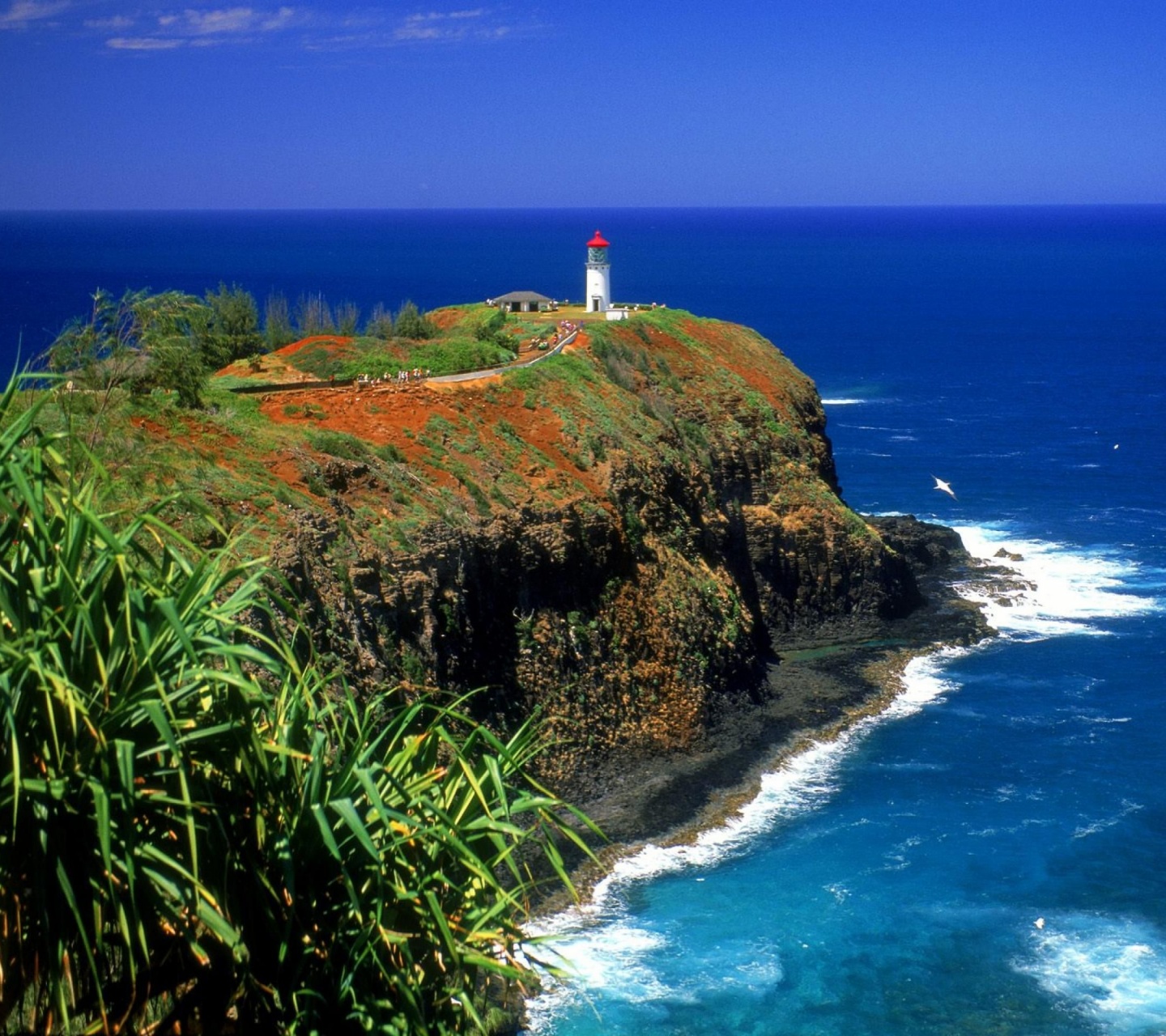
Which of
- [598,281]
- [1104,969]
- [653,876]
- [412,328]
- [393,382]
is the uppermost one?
[598,281]

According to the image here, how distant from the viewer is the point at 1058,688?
40.9 metres

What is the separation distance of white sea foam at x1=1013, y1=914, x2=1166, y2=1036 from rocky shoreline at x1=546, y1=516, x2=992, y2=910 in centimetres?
768

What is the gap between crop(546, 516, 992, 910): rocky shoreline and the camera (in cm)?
3203

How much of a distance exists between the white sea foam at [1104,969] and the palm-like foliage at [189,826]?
590 inches

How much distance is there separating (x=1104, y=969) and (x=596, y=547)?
15.9m

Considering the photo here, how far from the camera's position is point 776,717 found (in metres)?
37.9

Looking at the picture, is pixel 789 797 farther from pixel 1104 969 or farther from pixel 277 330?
pixel 277 330

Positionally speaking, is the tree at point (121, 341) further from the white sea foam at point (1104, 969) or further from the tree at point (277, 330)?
the white sea foam at point (1104, 969)

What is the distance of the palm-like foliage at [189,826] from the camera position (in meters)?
11.6

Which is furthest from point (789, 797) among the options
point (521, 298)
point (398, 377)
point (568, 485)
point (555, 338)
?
point (521, 298)

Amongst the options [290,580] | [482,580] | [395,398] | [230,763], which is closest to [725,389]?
[395,398]

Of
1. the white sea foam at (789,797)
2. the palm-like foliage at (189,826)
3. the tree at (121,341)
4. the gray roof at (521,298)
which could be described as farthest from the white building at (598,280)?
the palm-like foliage at (189,826)

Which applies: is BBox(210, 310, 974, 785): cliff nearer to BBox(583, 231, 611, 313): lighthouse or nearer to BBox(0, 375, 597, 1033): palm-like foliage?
BBox(583, 231, 611, 313): lighthouse

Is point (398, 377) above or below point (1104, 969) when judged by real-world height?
above
